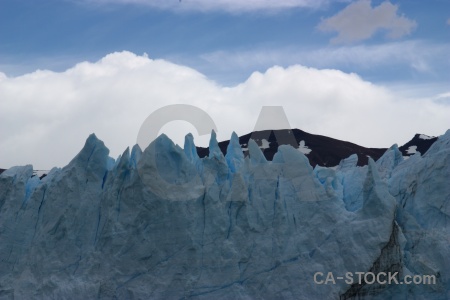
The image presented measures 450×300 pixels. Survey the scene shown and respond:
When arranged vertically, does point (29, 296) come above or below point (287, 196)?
below

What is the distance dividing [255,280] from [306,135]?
1622 centimetres

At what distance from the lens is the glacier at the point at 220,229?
17.5 meters

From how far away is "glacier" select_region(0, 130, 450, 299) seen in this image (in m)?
17.5

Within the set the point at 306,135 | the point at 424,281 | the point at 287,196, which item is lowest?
the point at 424,281

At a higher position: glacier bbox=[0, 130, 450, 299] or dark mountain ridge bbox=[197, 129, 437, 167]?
dark mountain ridge bbox=[197, 129, 437, 167]

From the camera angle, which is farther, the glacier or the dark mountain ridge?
the dark mountain ridge

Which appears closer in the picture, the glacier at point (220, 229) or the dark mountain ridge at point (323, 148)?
the glacier at point (220, 229)

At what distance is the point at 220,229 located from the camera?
1805 centimetres

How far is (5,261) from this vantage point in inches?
757

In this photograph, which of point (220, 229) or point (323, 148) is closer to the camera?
point (220, 229)

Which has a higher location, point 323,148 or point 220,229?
point 323,148

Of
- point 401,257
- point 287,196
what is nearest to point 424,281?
point 401,257

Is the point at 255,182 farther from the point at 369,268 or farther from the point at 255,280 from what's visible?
the point at 369,268

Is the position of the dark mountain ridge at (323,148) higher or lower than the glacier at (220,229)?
higher
